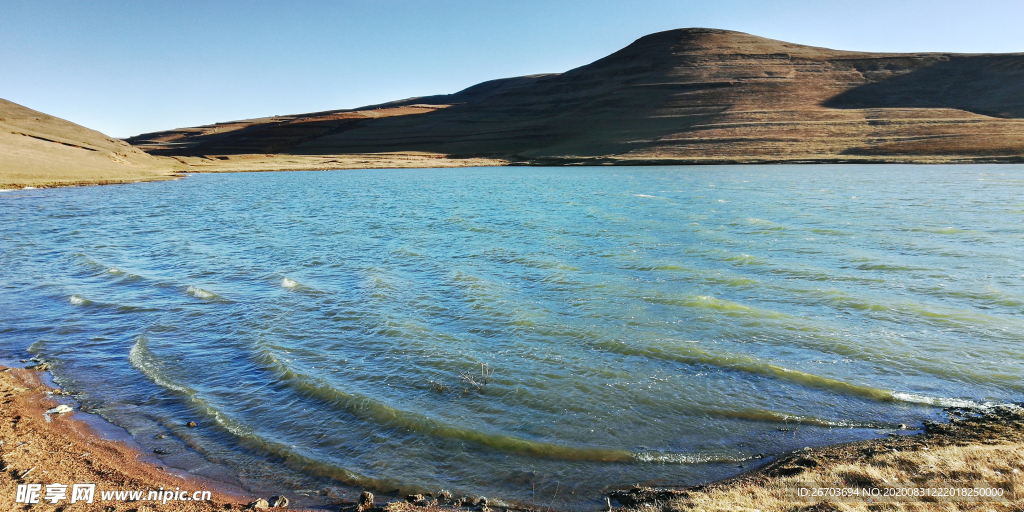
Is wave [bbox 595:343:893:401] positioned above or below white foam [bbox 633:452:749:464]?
above

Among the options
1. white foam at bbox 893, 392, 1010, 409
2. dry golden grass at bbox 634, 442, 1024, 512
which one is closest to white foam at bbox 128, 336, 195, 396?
dry golden grass at bbox 634, 442, 1024, 512

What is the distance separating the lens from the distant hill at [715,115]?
91.3 meters

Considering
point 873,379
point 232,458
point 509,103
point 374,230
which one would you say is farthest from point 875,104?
point 232,458

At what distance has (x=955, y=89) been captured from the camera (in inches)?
4547

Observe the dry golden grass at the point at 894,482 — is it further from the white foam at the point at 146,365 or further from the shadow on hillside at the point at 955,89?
the shadow on hillside at the point at 955,89

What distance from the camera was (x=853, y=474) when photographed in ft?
21.9

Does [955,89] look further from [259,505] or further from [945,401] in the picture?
[259,505]

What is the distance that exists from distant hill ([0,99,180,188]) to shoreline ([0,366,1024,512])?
204 feet

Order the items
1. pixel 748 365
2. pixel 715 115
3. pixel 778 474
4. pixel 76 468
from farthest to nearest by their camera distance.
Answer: pixel 715 115
pixel 748 365
pixel 76 468
pixel 778 474

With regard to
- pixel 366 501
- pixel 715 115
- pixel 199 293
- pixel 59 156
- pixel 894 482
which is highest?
pixel 715 115

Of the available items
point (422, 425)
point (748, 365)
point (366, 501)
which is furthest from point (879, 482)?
point (422, 425)

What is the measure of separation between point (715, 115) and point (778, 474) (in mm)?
117718

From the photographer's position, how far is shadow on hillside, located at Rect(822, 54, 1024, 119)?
10550 centimetres

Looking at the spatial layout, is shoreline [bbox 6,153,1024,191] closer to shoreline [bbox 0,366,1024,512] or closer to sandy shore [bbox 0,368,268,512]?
→ sandy shore [bbox 0,368,268,512]
